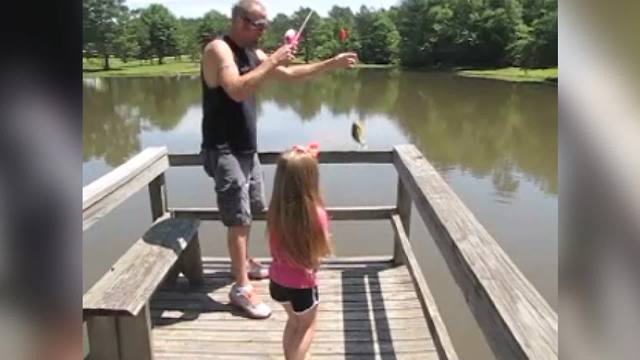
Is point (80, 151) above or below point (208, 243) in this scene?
above

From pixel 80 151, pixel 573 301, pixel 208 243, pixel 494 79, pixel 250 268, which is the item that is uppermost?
pixel 494 79

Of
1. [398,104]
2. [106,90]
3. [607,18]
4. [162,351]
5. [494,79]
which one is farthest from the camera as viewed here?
[494,79]

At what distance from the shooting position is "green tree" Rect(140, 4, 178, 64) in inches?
2640

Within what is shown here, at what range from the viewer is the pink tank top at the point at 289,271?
8.84 feet

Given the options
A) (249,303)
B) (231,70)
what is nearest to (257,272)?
A: (249,303)

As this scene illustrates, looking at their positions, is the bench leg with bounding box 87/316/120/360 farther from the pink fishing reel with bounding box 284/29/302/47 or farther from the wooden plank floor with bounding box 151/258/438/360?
the pink fishing reel with bounding box 284/29/302/47

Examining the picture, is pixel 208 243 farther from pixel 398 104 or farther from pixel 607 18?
pixel 398 104

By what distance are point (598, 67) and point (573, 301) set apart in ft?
0.53

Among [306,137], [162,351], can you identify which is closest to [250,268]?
[162,351]

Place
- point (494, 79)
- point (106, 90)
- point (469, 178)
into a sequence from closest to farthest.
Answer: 1. point (469, 178)
2. point (106, 90)
3. point (494, 79)

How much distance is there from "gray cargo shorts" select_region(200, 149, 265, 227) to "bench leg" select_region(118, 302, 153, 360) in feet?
2.68

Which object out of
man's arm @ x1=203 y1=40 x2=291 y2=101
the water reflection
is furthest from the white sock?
the water reflection

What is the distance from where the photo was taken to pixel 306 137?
648 inches

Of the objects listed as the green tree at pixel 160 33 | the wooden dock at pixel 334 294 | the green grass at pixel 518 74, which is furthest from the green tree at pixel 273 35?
the green tree at pixel 160 33
